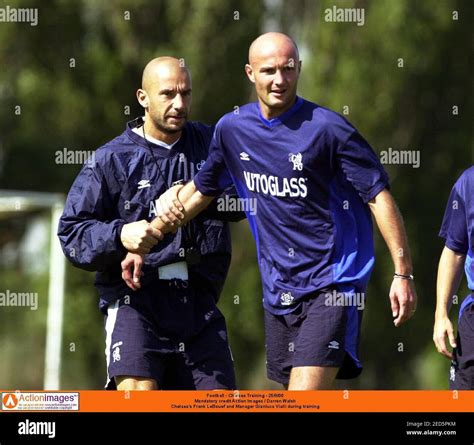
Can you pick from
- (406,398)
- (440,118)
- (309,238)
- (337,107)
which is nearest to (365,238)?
(309,238)

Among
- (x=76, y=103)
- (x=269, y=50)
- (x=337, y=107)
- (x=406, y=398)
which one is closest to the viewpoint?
(x=269, y=50)

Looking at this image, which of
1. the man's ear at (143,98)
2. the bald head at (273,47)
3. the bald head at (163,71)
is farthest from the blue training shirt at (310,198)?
the man's ear at (143,98)

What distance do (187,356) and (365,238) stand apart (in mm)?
1269

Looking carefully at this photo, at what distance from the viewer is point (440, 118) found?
2100 centimetres

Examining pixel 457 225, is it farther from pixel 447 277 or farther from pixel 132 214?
pixel 132 214

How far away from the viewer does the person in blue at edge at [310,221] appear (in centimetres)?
642

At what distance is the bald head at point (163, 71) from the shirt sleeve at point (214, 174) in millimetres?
431

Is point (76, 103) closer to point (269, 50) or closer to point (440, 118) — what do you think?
point (440, 118)

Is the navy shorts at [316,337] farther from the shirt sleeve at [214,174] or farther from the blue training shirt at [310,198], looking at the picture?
the shirt sleeve at [214,174]

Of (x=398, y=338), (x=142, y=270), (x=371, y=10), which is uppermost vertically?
(x=371, y=10)

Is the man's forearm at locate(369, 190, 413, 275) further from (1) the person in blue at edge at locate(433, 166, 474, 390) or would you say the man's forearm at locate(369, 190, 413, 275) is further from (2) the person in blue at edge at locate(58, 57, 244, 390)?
(2) the person in blue at edge at locate(58, 57, 244, 390)

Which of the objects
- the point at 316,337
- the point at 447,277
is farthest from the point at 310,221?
the point at 447,277

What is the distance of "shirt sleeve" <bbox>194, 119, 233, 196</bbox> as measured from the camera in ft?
22.8

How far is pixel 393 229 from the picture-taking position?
6.35 meters
